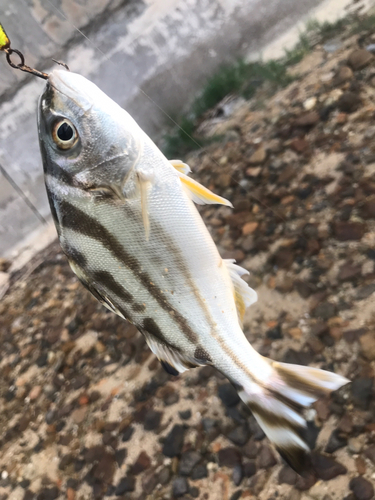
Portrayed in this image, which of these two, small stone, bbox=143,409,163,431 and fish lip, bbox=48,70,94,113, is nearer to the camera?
fish lip, bbox=48,70,94,113

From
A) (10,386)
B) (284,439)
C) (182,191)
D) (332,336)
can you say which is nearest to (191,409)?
(332,336)

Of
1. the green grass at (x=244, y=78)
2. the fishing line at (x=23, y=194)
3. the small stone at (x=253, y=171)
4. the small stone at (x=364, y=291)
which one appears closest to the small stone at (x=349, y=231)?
the small stone at (x=364, y=291)

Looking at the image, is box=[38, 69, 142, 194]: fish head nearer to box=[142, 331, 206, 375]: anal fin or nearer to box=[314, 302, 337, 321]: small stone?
box=[142, 331, 206, 375]: anal fin

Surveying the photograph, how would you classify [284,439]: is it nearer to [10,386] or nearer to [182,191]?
[182,191]

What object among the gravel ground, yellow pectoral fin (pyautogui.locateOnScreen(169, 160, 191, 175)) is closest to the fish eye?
yellow pectoral fin (pyautogui.locateOnScreen(169, 160, 191, 175))

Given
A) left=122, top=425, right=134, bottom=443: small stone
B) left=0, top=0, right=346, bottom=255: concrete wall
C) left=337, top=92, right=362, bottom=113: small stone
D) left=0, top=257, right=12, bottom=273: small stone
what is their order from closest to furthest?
left=122, top=425, right=134, bottom=443: small stone, left=337, top=92, right=362, bottom=113: small stone, left=0, top=0, right=346, bottom=255: concrete wall, left=0, top=257, right=12, bottom=273: small stone
